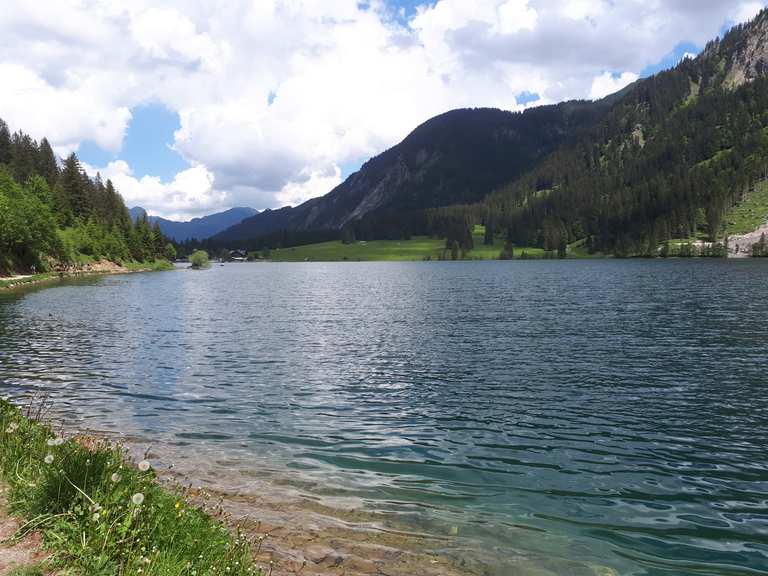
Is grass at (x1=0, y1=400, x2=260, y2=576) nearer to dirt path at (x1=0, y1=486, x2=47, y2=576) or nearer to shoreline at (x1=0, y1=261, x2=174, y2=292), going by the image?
dirt path at (x1=0, y1=486, x2=47, y2=576)

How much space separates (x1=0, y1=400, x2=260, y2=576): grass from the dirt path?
155 millimetres

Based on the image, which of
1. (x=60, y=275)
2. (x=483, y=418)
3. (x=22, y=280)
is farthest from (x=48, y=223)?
(x=483, y=418)

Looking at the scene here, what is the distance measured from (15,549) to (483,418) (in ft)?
56.3

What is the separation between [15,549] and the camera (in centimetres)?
858

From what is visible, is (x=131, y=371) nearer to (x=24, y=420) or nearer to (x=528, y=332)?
(x=24, y=420)

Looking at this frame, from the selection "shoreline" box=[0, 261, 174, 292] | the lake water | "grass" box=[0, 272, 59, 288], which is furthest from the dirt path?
"grass" box=[0, 272, 59, 288]

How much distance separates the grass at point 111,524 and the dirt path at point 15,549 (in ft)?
0.51

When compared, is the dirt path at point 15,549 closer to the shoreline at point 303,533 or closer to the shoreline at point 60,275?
the shoreline at point 303,533

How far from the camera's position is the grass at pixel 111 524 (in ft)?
26.4

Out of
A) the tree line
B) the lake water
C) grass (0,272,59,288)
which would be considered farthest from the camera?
the tree line

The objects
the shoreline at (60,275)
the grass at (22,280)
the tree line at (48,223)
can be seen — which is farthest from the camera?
the tree line at (48,223)

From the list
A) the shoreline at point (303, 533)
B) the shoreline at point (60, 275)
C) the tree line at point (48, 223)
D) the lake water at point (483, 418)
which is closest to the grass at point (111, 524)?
the shoreline at point (303, 533)

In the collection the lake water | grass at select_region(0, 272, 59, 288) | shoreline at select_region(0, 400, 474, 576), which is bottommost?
the lake water

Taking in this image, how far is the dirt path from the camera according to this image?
7969 mm
